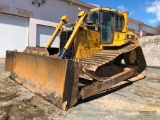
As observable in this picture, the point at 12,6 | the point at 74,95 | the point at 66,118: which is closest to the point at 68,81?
the point at 74,95

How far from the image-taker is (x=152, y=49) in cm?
1519

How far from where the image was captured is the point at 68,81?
14.0 feet

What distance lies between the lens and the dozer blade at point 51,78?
4.23 metres

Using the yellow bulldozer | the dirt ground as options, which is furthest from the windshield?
the dirt ground

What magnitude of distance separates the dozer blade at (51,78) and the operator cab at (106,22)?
2910mm

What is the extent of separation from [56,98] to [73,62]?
860mm

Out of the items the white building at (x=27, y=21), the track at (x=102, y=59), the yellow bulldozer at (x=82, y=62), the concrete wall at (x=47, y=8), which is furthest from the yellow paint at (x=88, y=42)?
the concrete wall at (x=47, y=8)

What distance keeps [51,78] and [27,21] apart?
9568mm

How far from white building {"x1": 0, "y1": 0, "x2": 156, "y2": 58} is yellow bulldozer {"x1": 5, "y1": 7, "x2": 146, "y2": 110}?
574cm

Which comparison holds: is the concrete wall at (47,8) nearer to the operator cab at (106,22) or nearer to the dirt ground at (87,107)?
the operator cab at (106,22)

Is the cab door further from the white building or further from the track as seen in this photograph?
the white building

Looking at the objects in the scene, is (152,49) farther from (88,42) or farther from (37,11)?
(88,42)

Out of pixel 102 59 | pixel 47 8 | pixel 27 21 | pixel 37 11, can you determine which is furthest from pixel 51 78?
pixel 47 8

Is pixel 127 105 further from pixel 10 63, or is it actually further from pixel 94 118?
pixel 10 63
